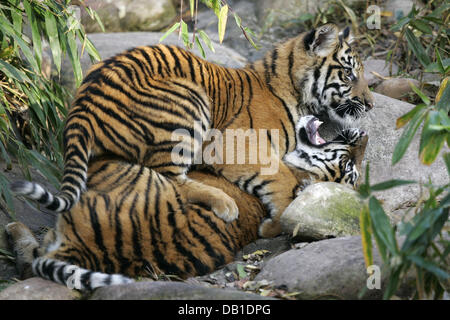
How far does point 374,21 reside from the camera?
6871 millimetres

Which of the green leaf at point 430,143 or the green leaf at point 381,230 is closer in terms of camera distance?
the green leaf at point 381,230

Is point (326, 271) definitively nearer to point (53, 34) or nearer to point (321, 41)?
point (321, 41)

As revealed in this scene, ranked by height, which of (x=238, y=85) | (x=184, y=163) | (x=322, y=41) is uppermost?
(x=322, y=41)

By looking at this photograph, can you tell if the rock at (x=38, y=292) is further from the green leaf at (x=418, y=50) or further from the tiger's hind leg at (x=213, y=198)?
the green leaf at (x=418, y=50)

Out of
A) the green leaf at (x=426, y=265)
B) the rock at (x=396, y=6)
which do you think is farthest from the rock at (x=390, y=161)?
the rock at (x=396, y=6)

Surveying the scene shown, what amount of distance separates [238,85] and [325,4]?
352cm

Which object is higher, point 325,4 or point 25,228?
point 325,4

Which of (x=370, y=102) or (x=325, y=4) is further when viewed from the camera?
(x=325, y=4)

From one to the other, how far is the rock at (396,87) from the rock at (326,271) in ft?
8.64

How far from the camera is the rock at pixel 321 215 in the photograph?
3.54 m

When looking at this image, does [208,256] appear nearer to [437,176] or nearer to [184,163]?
[184,163]

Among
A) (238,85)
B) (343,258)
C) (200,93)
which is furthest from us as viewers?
(238,85)

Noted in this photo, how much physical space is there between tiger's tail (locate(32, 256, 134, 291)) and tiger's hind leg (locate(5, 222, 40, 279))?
0.42 m

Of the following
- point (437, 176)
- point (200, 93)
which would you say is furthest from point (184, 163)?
point (437, 176)
